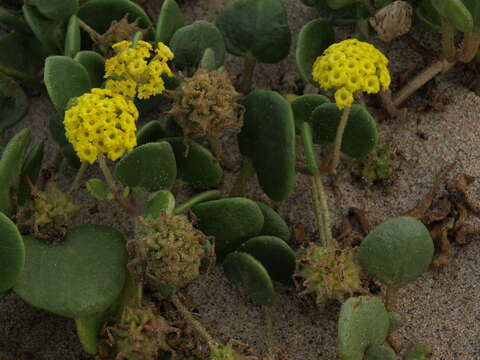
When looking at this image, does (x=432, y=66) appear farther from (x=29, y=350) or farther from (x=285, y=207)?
(x=29, y=350)

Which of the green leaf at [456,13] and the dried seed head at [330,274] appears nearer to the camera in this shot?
the dried seed head at [330,274]

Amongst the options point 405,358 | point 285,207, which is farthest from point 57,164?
point 405,358

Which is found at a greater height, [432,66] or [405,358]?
[432,66]

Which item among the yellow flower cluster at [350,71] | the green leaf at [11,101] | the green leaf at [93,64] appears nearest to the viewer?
the yellow flower cluster at [350,71]

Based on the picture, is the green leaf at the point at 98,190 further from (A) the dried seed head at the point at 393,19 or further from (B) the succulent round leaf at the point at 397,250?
(A) the dried seed head at the point at 393,19

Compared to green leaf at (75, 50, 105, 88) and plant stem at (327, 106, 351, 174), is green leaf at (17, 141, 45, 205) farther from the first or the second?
plant stem at (327, 106, 351, 174)

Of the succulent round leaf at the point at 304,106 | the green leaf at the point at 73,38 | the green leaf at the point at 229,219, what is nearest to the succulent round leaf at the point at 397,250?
the green leaf at the point at 229,219

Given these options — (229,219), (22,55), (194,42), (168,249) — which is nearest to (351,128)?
(229,219)
